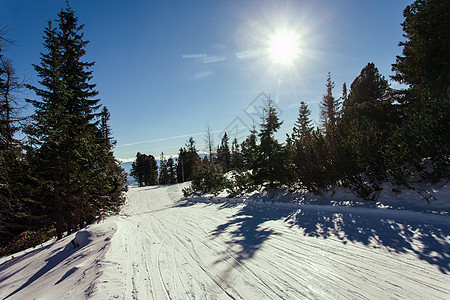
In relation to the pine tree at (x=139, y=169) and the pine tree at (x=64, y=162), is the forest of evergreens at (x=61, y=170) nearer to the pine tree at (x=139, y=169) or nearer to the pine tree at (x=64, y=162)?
the pine tree at (x=64, y=162)

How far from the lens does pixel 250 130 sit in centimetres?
1296

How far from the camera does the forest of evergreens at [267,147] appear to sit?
5.66m

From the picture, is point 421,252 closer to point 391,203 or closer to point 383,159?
point 391,203

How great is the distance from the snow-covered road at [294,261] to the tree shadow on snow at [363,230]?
0.02 m

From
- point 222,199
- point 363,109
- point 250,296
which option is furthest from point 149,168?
point 250,296

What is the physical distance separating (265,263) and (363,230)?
2908 millimetres

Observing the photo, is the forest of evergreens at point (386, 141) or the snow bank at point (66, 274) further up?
the forest of evergreens at point (386, 141)

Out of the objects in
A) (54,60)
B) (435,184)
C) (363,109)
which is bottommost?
(435,184)

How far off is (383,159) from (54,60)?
551 inches

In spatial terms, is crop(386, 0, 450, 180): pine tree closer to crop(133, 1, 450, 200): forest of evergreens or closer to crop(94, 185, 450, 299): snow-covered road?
crop(133, 1, 450, 200): forest of evergreens

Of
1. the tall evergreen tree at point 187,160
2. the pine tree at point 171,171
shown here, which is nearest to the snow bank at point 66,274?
the tall evergreen tree at point 187,160

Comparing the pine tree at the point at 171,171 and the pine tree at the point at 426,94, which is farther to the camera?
the pine tree at the point at 171,171

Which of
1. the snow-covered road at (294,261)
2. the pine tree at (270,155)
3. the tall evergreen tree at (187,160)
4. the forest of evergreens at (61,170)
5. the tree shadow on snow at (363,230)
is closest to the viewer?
the snow-covered road at (294,261)

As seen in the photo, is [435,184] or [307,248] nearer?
[307,248]
